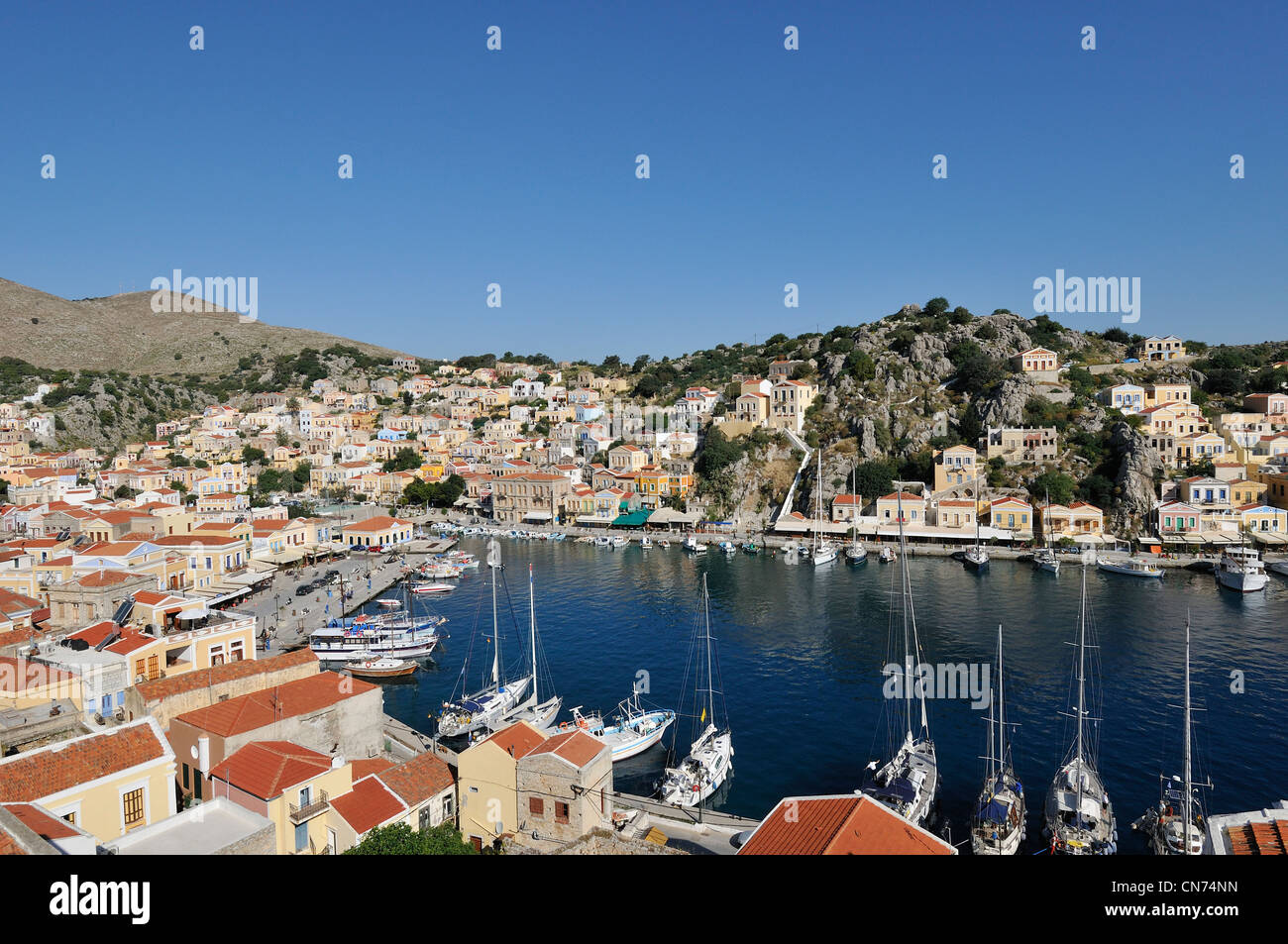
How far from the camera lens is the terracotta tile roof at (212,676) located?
46.8ft

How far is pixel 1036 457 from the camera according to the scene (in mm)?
49031

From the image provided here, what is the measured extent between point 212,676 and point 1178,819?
1753 cm

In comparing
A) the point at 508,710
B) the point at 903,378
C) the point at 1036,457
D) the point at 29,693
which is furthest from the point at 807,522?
the point at 29,693

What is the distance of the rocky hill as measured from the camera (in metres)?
103

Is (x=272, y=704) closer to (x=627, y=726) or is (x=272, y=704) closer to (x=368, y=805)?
(x=368, y=805)

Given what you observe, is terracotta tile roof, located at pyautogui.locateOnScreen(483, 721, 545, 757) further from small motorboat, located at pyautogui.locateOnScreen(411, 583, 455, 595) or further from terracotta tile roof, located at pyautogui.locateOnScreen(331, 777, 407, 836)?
small motorboat, located at pyautogui.locateOnScreen(411, 583, 455, 595)

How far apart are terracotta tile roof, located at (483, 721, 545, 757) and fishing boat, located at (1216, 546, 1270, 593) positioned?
31.7 meters

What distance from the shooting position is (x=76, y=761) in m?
10.1

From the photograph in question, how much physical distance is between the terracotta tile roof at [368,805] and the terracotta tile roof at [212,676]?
14.6 feet

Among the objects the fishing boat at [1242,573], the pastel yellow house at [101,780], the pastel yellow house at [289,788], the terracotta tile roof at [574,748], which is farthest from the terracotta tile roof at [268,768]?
the fishing boat at [1242,573]

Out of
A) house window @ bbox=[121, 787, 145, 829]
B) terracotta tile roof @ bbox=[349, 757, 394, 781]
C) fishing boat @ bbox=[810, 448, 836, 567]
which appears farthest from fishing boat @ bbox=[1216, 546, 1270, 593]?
house window @ bbox=[121, 787, 145, 829]
